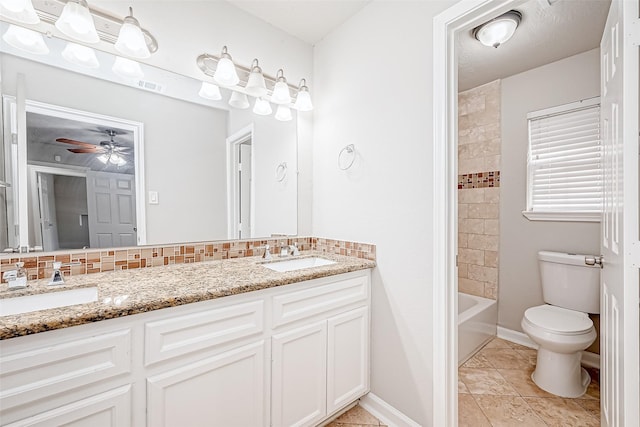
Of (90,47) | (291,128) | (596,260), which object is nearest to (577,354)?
(596,260)

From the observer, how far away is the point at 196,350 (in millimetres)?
1062

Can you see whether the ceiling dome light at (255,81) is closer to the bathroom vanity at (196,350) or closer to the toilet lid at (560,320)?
the bathroom vanity at (196,350)

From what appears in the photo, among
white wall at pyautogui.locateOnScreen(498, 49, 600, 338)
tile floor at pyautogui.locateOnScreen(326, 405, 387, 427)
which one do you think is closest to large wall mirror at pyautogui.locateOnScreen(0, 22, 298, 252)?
tile floor at pyautogui.locateOnScreen(326, 405, 387, 427)

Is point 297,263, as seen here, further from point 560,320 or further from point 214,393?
point 560,320

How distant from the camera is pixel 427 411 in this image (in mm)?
1432

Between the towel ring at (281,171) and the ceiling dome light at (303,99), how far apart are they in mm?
407

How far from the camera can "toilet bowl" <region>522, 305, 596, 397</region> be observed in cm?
174

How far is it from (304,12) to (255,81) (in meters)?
0.55

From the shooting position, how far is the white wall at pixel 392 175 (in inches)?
57.1

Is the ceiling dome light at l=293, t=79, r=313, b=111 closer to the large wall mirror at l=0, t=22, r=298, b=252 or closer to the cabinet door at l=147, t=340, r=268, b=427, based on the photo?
the large wall mirror at l=0, t=22, r=298, b=252

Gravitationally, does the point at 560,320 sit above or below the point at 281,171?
below

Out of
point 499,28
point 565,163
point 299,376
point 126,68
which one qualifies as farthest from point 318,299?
point 565,163

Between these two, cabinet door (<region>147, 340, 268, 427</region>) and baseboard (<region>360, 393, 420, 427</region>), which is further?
baseboard (<region>360, 393, 420, 427</region>)

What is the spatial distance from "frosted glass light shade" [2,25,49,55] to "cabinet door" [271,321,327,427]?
164 cm
